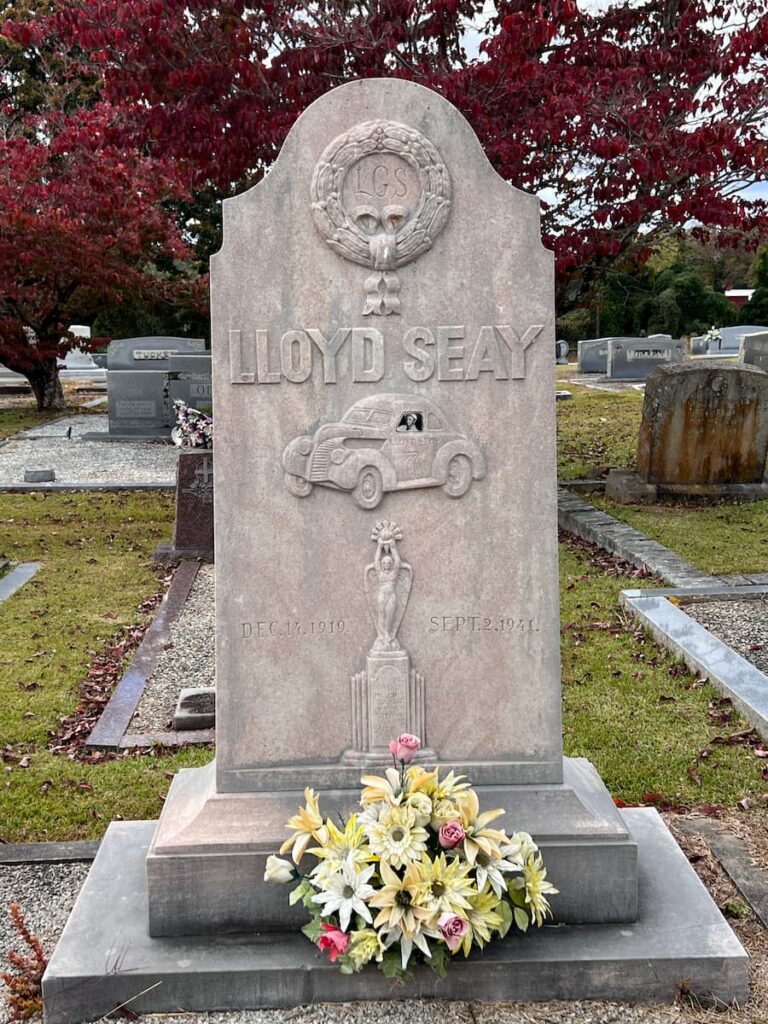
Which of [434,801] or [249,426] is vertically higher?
[249,426]

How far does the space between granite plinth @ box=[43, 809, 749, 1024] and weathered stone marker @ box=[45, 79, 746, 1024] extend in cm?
1

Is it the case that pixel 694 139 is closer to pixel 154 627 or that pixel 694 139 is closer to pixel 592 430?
pixel 154 627

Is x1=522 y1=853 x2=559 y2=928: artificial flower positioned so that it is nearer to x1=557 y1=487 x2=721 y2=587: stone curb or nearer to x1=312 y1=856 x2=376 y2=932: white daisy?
x1=312 y1=856 x2=376 y2=932: white daisy

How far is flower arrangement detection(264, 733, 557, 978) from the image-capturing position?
3.15m

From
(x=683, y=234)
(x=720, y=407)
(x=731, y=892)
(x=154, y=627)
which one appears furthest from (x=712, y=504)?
(x=731, y=892)

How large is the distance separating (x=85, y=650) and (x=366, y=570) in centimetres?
416

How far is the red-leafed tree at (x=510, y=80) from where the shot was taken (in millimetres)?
10031

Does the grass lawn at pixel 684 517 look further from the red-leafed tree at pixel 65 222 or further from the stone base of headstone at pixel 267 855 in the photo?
the red-leafed tree at pixel 65 222

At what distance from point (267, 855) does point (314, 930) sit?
0.34m

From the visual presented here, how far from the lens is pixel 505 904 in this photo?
3297 mm

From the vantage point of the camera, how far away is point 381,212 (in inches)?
139

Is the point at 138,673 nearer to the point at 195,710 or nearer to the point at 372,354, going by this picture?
the point at 195,710

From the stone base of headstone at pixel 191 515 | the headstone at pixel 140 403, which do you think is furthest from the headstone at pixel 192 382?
the stone base of headstone at pixel 191 515

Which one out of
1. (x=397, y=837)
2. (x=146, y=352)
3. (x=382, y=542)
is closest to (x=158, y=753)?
(x=382, y=542)
